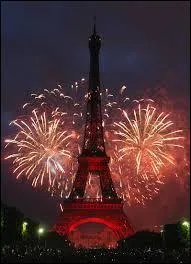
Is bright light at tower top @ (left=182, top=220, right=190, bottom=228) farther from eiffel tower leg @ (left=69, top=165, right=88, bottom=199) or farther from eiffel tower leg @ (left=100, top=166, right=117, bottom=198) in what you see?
eiffel tower leg @ (left=69, top=165, right=88, bottom=199)

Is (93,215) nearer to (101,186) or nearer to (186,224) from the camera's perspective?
(101,186)

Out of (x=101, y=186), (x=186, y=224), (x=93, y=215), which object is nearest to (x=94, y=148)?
(x=101, y=186)

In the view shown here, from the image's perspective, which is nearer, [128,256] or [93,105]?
[128,256]

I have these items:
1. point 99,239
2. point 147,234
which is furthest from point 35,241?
point 99,239

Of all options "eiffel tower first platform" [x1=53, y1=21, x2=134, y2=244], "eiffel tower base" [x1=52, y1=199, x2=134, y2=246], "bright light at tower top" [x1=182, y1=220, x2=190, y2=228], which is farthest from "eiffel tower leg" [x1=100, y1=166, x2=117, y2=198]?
"bright light at tower top" [x1=182, y1=220, x2=190, y2=228]

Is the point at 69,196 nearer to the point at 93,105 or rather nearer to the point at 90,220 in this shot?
the point at 90,220

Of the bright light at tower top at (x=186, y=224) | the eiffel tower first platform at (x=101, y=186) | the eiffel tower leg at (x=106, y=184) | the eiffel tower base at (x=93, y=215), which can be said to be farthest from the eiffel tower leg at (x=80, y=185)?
the bright light at tower top at (x=186, y=224)

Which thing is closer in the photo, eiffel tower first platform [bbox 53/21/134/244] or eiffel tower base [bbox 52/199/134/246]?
eiffel tower base [bbox 52/199/134/246]

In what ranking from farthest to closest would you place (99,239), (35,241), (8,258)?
(99,239) → (35,241) → (8,258)
